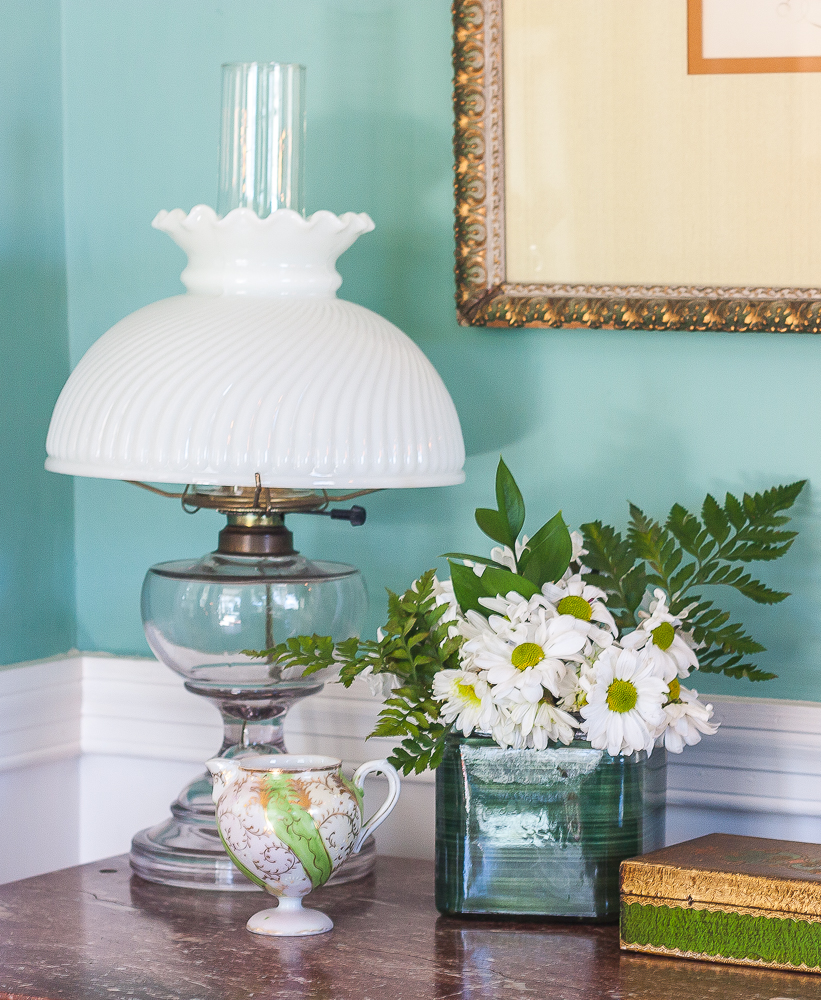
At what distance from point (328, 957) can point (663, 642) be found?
0.36 metres

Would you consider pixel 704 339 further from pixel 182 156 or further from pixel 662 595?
pixel 182 156

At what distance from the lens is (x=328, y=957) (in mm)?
1029

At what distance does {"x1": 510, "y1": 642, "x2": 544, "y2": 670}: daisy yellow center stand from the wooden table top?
0.22 meters

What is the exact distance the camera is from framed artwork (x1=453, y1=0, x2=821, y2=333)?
1.23 m

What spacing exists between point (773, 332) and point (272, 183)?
1.58ft

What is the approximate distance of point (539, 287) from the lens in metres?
1.30

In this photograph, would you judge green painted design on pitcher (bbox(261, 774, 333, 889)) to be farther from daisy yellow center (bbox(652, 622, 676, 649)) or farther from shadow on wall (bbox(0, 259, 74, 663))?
shadow on wall (bbox(0, 259, 74, 663))

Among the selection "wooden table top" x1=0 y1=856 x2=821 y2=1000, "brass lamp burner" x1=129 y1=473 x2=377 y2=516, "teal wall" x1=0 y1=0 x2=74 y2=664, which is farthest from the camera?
"teal wall" x1=0 y1=0 x2=74 y2=664

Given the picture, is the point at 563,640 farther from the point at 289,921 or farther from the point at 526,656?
the point at 289,921

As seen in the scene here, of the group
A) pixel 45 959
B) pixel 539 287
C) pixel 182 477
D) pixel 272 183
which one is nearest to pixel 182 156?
pixel 272 183

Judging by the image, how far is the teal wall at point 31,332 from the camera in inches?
57.1

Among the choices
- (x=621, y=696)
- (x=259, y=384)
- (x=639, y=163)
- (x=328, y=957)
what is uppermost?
(x=639, y=163)

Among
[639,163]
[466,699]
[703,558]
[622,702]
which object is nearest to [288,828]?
[466,699]

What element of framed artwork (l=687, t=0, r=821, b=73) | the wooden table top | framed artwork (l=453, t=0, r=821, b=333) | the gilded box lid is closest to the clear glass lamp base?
the wooden table top
